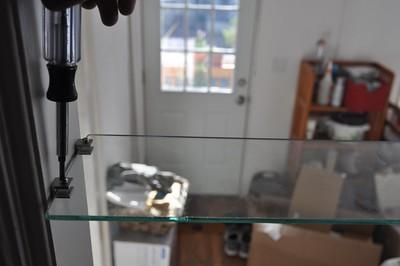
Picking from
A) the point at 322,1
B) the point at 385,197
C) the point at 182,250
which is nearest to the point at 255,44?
the point at 322,1

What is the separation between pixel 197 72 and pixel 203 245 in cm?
109

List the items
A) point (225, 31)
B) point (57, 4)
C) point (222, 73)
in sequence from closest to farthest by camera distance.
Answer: point (57, 4) < point (225, 31) < point (222, 73)

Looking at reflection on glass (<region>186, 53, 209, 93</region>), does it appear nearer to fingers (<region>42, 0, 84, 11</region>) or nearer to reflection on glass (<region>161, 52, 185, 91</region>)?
reflection on glass (<region>161, 52, 185, 91</region>)

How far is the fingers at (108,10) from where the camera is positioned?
445 millimetres

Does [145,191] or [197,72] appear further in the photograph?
[197,72]

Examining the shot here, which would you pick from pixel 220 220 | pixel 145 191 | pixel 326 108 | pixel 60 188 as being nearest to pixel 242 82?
pixel 326 108

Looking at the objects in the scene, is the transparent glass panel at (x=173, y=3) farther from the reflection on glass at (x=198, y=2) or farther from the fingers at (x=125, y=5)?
the fingers at (x=125, y=5)

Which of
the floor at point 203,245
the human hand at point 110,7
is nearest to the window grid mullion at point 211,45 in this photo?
the floor at point 203,245

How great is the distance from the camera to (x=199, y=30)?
7.50 feet

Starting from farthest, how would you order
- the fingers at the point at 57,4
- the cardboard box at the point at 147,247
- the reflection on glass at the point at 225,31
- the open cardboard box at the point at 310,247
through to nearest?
the reflection on glass at the point at 225,31
the cardboard box at the point at 147,247
the open cardboard box at the point at 310,247
the fingers at the point at 57,4

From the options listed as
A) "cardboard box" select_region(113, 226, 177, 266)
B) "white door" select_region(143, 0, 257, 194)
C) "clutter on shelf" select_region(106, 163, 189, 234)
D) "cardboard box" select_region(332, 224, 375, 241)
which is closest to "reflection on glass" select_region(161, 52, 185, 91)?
"white door" select_region(143, 0, 257, 194)

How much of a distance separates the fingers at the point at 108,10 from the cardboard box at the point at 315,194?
0.38m

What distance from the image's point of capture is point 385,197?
2.13 feet

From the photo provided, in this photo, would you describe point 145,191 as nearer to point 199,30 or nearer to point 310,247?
point 310,247
